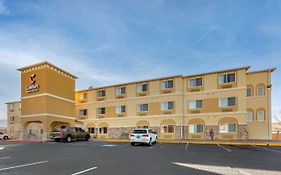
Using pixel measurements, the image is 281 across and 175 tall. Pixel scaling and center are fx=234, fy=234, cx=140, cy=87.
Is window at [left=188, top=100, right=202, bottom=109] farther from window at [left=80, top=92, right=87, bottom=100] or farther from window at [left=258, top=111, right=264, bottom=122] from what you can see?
window at [left=80, top=92, right=87, bottom=100]

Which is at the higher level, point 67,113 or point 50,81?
point 50,81

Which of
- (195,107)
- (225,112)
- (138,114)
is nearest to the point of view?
(225,112)

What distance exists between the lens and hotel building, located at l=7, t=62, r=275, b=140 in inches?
1218

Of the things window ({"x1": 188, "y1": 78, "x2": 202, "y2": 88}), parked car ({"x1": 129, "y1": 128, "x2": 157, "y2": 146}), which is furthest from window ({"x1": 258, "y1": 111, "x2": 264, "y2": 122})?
parked car ({"x1": 129, "y1": 128, "x2": 157, "y2": 146})

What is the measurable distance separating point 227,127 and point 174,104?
25.4 ft

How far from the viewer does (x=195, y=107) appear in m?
33.1

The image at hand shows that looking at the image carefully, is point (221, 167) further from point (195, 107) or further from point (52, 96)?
point (52, 96)

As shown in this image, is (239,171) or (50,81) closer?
(239,171)

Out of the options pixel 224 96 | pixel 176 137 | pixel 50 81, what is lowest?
pixel 176 137

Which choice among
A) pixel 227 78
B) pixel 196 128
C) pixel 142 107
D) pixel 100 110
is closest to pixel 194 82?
pixel 227 78

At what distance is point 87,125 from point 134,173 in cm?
3443

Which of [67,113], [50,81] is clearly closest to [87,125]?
[67,113]

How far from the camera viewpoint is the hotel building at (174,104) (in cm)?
3094

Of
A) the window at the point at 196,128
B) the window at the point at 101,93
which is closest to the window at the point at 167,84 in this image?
the window at the point at 196,128
